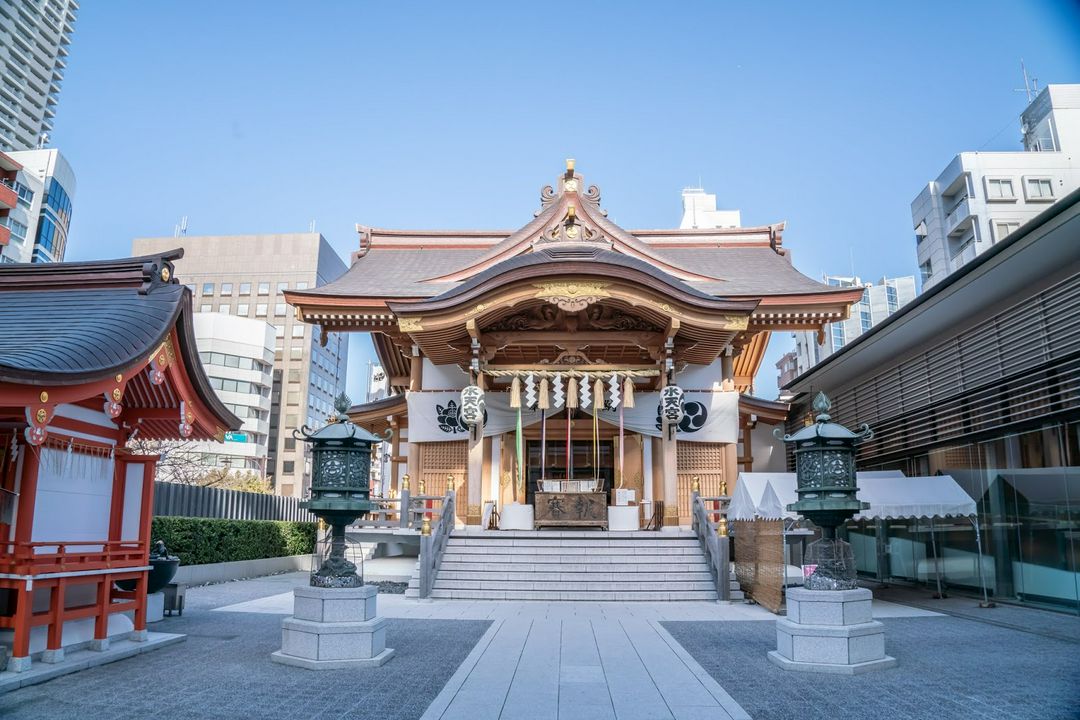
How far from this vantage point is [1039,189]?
38406mm

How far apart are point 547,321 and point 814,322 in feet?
20.2

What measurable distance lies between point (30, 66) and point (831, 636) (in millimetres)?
90503

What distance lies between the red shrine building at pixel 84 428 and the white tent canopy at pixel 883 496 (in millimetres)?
7645

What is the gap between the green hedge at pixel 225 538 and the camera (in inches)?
525

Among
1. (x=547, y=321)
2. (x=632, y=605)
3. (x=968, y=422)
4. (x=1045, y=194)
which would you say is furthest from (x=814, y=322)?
Result: (x=1045, y=194)

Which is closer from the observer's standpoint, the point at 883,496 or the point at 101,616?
the point at 101,616

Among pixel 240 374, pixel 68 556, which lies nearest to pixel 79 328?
pixel 68 556

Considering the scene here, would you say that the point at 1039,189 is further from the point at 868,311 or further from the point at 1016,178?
the point at 868,311

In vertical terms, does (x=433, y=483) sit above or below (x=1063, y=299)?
below

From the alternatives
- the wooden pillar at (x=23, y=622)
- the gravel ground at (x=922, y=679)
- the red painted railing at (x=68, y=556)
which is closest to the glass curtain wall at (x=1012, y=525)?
the gravel ground at (x=922, y=679)

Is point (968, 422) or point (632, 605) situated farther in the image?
point (968, 422)

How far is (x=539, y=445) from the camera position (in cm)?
1852

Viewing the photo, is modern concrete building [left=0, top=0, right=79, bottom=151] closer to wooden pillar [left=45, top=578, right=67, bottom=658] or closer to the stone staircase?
the stone staircase

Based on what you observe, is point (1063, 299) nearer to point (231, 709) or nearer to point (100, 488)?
point (231, 709)
